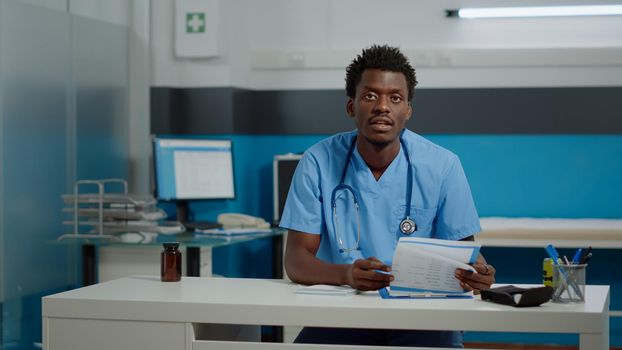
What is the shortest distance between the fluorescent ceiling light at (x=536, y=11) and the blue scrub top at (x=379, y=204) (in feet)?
8.53

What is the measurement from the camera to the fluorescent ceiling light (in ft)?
16.2

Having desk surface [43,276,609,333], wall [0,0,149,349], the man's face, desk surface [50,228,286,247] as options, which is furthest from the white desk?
wall [0,0,149,349]

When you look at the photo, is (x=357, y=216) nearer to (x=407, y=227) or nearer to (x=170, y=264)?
(x=407, y=227)

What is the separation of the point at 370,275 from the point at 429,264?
16 cm

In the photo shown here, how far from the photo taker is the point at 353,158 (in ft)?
8.75

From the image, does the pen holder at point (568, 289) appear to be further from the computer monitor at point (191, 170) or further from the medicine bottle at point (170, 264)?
the computer monitor at point (191, 170)

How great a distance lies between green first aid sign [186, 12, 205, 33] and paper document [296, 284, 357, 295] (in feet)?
9.43

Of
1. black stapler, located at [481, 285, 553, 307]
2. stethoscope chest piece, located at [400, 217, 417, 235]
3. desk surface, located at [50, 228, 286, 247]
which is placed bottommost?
desk surface, located at [50, 228, 286, 247]

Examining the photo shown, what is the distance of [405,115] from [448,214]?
11.9 inches

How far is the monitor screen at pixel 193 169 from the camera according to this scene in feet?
15.2

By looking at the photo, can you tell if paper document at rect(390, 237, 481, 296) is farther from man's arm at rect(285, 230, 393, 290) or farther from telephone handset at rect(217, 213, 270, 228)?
telephone handset at rect(217, 213, 270, 228)

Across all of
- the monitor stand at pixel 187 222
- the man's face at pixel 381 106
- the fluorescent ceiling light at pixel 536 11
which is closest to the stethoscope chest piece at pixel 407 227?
the man's face at pixel 381 106

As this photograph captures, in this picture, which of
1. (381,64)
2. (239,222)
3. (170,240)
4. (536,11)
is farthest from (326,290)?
(536,11)

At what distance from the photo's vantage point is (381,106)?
255cm
